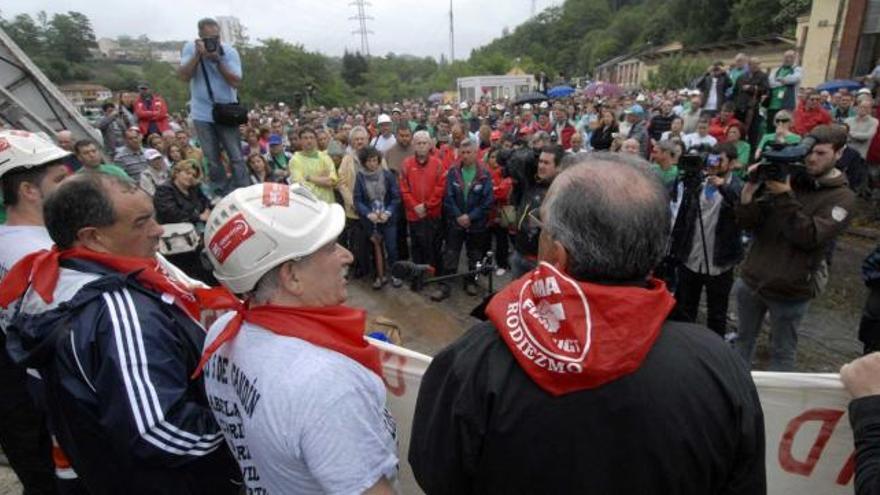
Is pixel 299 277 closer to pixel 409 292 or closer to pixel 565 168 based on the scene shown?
pixel 565 168

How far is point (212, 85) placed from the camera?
206 inches

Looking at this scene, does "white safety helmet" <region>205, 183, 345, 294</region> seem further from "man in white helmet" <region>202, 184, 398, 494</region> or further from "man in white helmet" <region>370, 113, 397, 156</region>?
"man in white helmet" <region>370, 113, 397, 156</region>

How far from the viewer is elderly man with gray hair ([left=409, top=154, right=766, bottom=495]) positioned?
43.9 inches

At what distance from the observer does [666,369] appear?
1.16m

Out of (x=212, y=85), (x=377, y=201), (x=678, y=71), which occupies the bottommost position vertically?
(x=377, y=201)

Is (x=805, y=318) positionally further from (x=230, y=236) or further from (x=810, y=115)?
(x=810, y=115)

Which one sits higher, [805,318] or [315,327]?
[315,327]

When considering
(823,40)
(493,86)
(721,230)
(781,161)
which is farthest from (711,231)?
(493,86)

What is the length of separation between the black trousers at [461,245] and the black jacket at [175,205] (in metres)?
3.12

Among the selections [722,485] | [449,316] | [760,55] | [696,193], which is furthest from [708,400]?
[760,55]

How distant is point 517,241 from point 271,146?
5.73 metres

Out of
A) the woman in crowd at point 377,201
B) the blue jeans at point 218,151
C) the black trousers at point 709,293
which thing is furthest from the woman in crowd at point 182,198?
the black trousers at point 709,293

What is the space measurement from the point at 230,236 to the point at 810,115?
38.5 ft

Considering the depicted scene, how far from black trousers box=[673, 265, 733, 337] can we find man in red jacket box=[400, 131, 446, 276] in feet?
10.3
